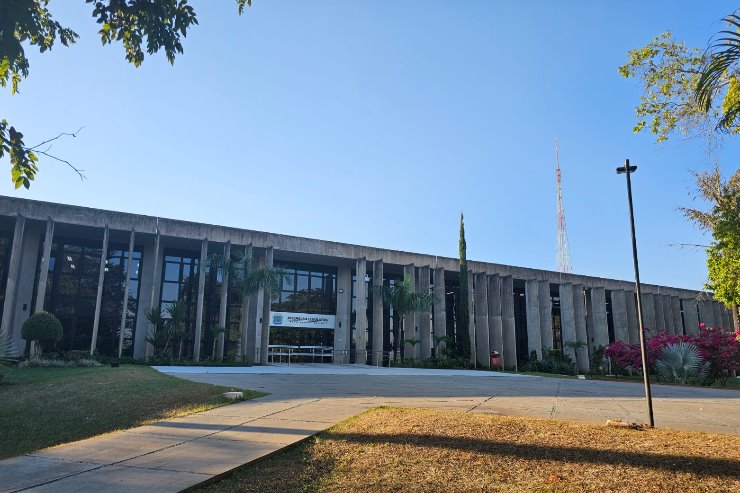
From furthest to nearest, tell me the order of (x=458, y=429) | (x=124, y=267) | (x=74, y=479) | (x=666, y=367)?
(x=124, y=267) < (x=666, y=367) < (x=458, y=429) < (x=74, y=479)

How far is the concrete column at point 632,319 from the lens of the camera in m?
38.0

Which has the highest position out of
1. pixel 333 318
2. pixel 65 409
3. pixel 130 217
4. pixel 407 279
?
pixel 130 217

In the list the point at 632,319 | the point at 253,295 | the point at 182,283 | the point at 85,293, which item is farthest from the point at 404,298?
the point at 632,319

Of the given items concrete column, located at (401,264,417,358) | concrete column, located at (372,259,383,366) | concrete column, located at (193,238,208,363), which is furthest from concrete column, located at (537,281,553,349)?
concrete column, located at (193,238,208,363)

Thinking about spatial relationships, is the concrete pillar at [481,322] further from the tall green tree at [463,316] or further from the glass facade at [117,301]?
the glass facade at [117,301]

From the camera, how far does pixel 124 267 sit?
89.1 ft

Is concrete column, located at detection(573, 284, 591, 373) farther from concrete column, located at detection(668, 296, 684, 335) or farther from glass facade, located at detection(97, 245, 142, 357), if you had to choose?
glass facade, located at detection(97, 245, 142, 357)

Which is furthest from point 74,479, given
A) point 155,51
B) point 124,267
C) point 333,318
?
point 333,318

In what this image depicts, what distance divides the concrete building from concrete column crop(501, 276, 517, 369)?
74 mm

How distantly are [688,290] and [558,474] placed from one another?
46594 millimetres

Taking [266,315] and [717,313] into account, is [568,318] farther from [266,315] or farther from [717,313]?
[266,315]

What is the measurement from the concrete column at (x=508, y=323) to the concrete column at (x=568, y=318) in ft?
12.4

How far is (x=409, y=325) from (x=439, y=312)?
2054 millimetres

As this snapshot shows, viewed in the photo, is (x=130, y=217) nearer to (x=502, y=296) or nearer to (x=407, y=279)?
(x=407, y=279)
